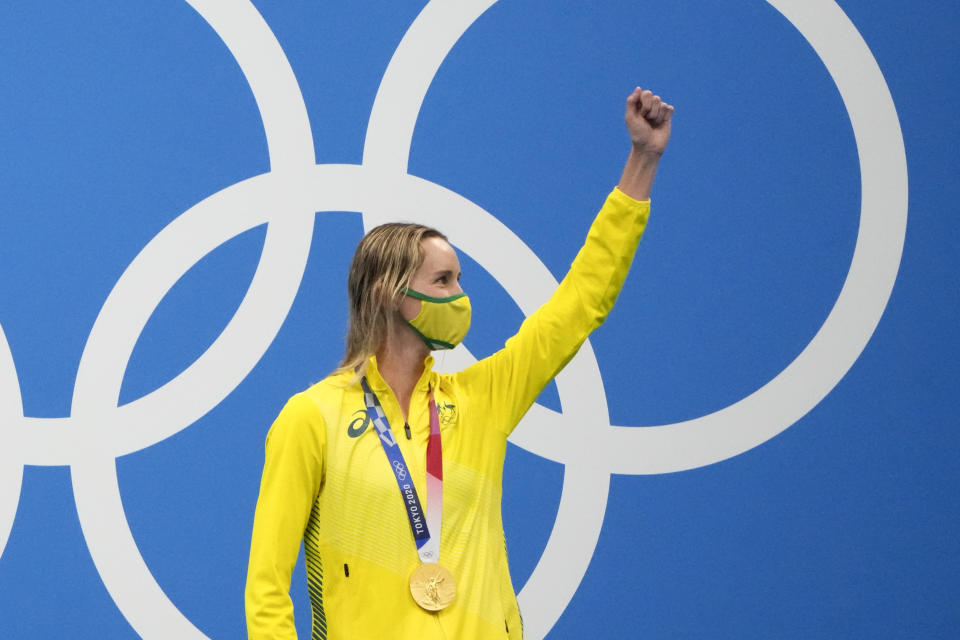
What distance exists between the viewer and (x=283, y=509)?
2.17 m

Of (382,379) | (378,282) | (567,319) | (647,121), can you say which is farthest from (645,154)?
(382,379)

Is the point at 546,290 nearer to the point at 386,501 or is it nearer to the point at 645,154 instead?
the point at 645,154

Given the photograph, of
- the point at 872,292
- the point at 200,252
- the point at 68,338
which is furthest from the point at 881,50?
the point at 68,338

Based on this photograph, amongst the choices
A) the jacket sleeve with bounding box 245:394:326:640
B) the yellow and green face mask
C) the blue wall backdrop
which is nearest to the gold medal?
the jacket sleeve with bounding box 245:394:326:640

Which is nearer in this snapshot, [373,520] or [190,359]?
[373,520]

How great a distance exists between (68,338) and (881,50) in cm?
273

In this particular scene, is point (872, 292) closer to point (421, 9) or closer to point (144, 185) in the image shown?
point (421, 9)

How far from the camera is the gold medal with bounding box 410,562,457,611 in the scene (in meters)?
2.15

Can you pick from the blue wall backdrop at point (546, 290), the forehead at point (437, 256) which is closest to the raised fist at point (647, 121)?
the forehead at point (437, 256)

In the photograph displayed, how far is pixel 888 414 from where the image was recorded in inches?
137

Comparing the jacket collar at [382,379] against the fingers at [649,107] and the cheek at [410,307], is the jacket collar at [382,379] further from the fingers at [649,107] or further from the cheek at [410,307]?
the fingers at [649,107]

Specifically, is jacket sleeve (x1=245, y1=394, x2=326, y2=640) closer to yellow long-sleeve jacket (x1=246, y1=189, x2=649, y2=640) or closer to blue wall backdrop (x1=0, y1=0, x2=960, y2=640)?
yellow long-sleeve jacket (x1=246, y1=189, x2=649, y2=640)

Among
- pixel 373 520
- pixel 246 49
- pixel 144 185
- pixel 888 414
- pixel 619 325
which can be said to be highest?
pixel 246 49

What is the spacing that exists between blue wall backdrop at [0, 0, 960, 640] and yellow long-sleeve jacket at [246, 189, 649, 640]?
123 centimetres
